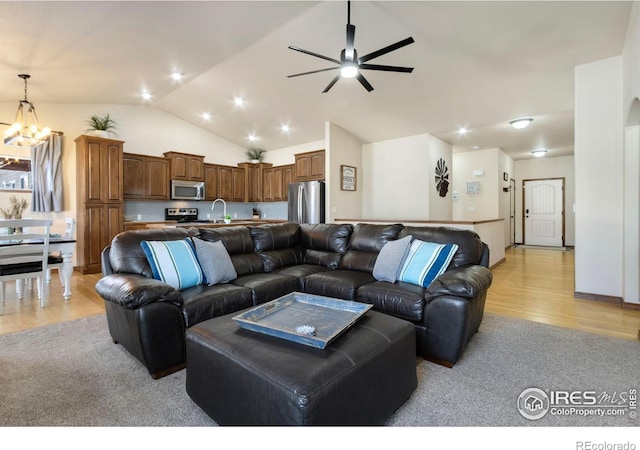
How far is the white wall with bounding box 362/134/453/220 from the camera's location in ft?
20.6

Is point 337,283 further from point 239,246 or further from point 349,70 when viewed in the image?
point 349,70

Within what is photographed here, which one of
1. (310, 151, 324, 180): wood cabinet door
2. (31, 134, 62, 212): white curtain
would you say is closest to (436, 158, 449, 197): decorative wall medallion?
(310, 151, 324, 180): wood cabinet door

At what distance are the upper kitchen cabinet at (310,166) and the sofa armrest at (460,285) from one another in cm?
444

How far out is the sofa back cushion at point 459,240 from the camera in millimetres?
2820

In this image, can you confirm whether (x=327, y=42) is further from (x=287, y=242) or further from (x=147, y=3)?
(x=287, y=242)

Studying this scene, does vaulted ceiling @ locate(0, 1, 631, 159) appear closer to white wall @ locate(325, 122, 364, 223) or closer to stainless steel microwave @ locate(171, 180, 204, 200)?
white wall @ locate(325, 122, 364, 223)

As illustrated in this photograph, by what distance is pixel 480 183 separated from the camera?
800 centimetres

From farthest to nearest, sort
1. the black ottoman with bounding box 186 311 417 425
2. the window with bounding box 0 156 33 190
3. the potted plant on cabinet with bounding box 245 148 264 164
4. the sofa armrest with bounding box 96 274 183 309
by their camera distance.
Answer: the potted plant on cabinet with bounding box 245 148 264 164
the window with bounding box 0 156 33 190
the sofa armrest with bounding box 96 274 183 309
the black ottoman with bounding box 186 311 417 425

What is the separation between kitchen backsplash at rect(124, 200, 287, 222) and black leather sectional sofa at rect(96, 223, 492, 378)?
4.04 m

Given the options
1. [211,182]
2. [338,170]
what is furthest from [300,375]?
[211,182]

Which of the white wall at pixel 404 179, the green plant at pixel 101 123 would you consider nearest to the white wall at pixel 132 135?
the green plant at pixel 101 123

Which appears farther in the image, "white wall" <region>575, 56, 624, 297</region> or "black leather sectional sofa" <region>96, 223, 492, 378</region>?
"white wall" <region>575, 56, 624, 297</region>
